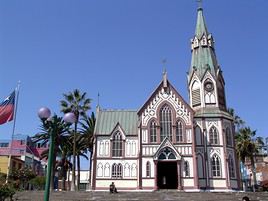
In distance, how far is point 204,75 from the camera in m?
50.6

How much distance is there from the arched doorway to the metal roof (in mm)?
5576

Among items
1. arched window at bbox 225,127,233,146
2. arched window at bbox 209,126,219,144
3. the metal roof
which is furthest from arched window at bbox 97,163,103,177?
arched window at bbox 225,127,233,146

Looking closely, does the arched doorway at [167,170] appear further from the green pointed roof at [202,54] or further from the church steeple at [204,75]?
the green pointed roof at [202,54]

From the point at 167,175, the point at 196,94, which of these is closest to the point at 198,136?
the point at 167,175

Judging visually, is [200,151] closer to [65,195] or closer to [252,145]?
[252,145]

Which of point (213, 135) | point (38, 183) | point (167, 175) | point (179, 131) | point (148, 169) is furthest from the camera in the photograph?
point (38, 183)

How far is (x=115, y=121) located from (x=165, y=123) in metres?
8.06

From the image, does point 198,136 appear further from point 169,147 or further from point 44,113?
point 44,113

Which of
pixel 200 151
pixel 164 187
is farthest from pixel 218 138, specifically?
pixel 164 187

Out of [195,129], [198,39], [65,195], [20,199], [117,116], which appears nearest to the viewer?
[20,199]

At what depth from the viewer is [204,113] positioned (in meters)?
Result: 47.8

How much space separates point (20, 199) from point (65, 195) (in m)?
4.75

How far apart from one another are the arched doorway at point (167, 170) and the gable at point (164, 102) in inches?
193

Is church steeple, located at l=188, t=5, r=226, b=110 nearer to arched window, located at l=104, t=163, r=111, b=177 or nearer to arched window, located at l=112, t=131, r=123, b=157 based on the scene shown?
arched window, located at l=112, t=131, r=123, b=157
